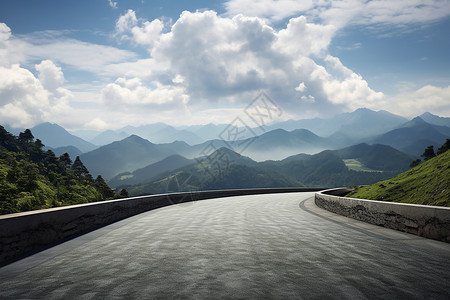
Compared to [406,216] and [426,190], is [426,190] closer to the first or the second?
[426,190]

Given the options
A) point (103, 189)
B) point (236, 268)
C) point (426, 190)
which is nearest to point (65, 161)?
point (103, 189)

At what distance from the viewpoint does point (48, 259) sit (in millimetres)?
6309

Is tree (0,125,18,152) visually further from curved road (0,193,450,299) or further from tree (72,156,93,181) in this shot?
curved road (0,193,450,299)

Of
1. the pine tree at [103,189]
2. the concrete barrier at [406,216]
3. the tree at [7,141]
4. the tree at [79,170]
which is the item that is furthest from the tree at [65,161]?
the concrete barrier at [406,216]

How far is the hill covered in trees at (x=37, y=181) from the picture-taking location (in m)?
52.1

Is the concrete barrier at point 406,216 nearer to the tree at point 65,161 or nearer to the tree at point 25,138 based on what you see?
the tree at point 65,161

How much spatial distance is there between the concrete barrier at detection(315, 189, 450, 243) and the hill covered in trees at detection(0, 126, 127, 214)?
140ft

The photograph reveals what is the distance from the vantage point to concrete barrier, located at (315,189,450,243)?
789 cm

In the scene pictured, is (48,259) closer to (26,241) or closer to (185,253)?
(26,241)

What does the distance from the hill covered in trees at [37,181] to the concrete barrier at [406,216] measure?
42584mm

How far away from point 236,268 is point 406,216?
6028 mm

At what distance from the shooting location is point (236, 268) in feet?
17.7

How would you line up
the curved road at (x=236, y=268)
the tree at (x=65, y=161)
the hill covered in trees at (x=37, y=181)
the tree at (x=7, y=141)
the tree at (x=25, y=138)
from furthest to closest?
1. the tree at (x=25, y=138)
2. the tree at (x=65, y=161)
3. the tree at (x=7, y=141)
4. the hill covered in trees at (x=37, y=181)
5. the curved road at (x=236, y=268)

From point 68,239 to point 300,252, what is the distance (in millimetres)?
5616
